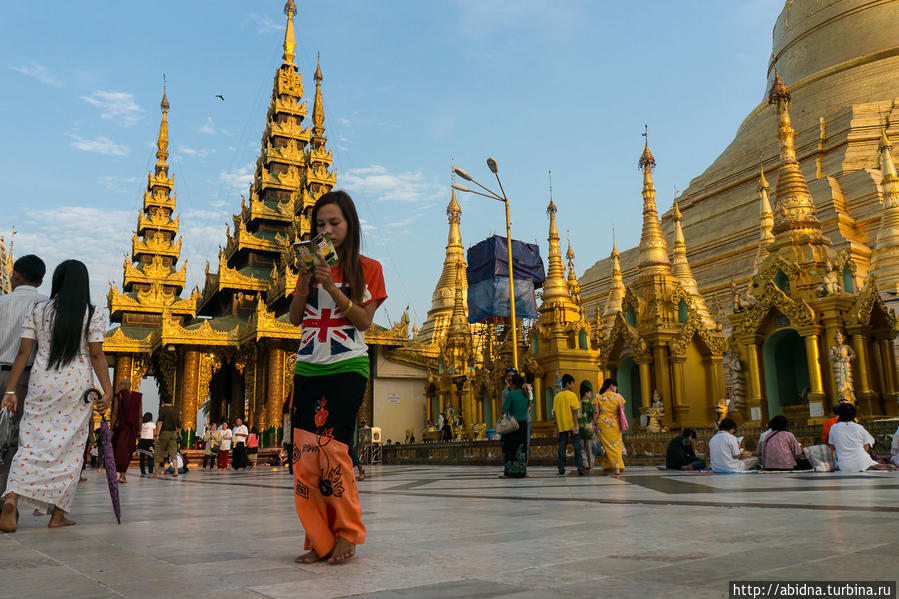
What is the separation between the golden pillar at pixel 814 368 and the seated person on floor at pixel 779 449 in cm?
406

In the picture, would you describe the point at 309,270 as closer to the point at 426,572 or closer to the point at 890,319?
the point at 426,572

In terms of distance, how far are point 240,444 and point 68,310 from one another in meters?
15.4

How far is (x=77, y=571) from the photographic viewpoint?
2.88 metres

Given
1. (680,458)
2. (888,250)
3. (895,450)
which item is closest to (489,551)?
(895,450)

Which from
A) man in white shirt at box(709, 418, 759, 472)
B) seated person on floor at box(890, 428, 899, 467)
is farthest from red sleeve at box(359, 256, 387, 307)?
seated person on floor at box(890, 428, 899, 467)

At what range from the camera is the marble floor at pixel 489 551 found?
239 cm

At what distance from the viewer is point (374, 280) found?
3.66 m

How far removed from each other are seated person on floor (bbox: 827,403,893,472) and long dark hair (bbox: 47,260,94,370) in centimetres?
875

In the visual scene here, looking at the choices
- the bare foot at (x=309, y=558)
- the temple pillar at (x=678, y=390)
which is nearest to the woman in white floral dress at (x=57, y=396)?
the bare foot at (x=309, y=558)

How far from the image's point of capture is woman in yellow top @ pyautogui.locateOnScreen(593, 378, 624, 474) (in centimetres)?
1101

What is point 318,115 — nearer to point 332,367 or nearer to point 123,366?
point 123,366

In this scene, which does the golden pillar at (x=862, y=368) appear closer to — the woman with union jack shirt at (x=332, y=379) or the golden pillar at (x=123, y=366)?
the woman with union jack shirt at (x=332, y=379)

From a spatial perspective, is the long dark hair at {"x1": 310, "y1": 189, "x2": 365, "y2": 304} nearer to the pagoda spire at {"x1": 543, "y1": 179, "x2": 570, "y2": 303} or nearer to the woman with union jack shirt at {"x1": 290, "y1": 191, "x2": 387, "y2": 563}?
the woman with union jack shirt at {"x1": 290, "y1": 191, "x2": 387, "y2": 563}

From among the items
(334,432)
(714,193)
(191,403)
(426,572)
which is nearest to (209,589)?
(426,572)
